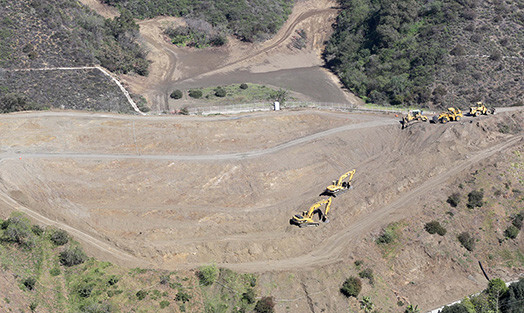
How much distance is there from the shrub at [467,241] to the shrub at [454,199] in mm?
3574

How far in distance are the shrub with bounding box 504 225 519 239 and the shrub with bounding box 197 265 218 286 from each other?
96.1ft

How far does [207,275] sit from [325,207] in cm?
1472

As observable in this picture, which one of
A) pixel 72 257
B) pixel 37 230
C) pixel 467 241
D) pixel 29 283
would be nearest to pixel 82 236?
pixel 37 230

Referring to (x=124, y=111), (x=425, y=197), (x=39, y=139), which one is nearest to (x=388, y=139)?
(x=425, y=197)

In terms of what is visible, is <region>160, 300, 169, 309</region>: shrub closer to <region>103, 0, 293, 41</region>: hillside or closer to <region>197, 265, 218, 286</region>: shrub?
<region>197, 265, 218, 286</region>: shrub

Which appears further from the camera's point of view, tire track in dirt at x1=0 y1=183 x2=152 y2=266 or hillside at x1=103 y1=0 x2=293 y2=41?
hillside at x1=103 y1=0 x2=293 y2=41

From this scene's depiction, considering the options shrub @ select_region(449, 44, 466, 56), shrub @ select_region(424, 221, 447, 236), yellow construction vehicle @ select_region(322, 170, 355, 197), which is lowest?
shrub @ select_region(424, 221, 447, 236)

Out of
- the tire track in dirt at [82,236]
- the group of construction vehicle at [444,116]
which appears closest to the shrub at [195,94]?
the group of construction vehicle at [444,116]

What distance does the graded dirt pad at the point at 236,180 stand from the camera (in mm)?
45219

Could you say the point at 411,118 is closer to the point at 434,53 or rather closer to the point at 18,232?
the point at 434,53

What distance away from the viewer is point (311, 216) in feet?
159

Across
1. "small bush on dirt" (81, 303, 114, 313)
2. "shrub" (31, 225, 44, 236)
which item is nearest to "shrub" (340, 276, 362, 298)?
"small bush on dirt" (81, 303, 114, 313)

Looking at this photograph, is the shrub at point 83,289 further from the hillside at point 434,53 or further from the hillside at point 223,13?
the hillside at point 223,13

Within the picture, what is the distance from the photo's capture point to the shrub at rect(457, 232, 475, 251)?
4756cm
